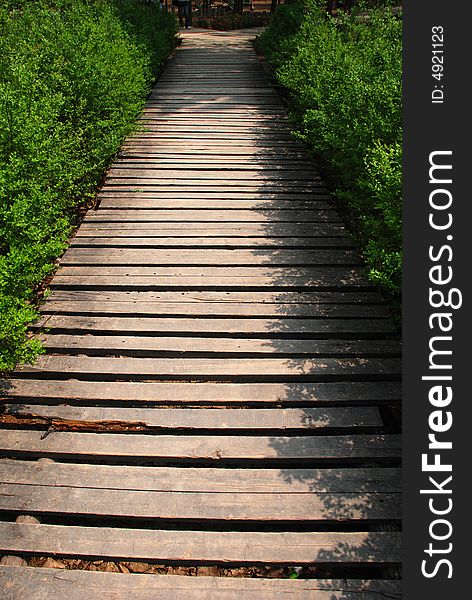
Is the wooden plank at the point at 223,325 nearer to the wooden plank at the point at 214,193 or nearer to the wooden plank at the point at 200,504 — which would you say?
the wooden plank at the point at 200,504

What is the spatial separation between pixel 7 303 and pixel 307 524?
2213 millimetres

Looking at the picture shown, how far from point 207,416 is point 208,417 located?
0.01m

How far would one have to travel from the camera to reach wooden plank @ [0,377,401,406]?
340cm

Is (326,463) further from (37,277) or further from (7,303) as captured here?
(37,277)

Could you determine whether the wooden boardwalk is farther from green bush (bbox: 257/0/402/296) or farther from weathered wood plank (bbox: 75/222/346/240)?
green bush (bbox: 257/0/402/296)

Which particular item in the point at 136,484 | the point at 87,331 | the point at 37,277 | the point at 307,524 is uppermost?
the point at 37,277

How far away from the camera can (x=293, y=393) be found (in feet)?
11.3

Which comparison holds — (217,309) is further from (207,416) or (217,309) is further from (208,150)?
(208,150)

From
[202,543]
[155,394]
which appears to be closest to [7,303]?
[155,394]

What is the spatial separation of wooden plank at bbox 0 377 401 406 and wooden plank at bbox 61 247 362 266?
1571 mm

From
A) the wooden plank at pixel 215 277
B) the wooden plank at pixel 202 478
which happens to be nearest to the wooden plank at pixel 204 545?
the wooden plank at pixel 202 478

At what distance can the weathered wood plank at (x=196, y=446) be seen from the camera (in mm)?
3039

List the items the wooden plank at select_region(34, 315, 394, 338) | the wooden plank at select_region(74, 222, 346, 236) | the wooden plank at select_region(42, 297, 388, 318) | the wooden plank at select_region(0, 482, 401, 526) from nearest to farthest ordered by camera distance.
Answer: the wooden plank at select_region(0, 482, 401, 526) < the wooden plank at select_region(34, 315, 394, 338) < the wooden plank at select_region(42, 297, 388, 318) < the wooden plank at select_region(74, 222, 346, 236)

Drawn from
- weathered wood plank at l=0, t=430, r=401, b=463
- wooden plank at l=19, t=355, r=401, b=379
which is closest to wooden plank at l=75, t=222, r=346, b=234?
wooden plank at l=19, t=355, r=401, b=379
